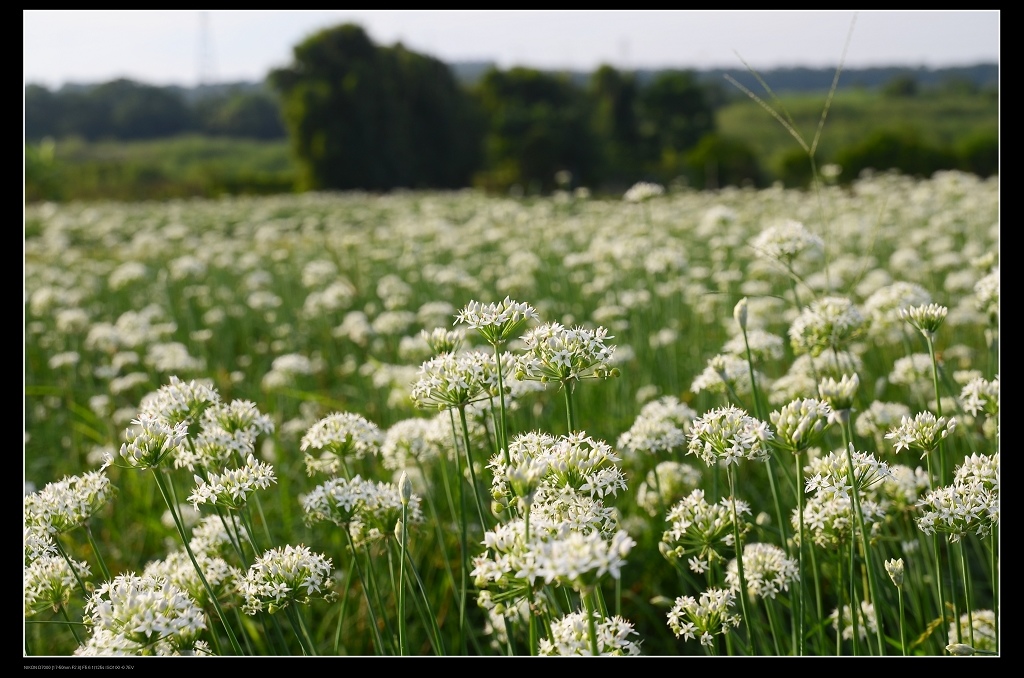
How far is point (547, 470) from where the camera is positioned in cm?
151

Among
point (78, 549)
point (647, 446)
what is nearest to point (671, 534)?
point (647, 446)

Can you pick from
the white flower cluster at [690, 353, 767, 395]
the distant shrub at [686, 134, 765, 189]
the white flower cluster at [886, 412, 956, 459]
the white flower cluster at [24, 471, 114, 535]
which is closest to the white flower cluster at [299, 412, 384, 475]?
the white flower cluster at [24, 471, 114, 535]

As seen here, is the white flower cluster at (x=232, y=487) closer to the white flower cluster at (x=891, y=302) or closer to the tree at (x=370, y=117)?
the white flower cluster at (x=891, y=302)

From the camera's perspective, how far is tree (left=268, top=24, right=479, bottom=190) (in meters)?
20.0

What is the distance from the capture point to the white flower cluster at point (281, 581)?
1.80m

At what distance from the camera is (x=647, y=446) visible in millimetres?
2385

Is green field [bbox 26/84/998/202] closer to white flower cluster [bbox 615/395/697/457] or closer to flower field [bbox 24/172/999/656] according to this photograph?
flower field [bbox 24/172/999/656]

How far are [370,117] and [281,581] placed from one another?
22.6 metres

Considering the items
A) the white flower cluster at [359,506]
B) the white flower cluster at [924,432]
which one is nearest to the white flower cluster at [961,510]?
the white flower cluster at [924,432]

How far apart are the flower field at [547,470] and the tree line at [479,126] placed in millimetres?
12416
